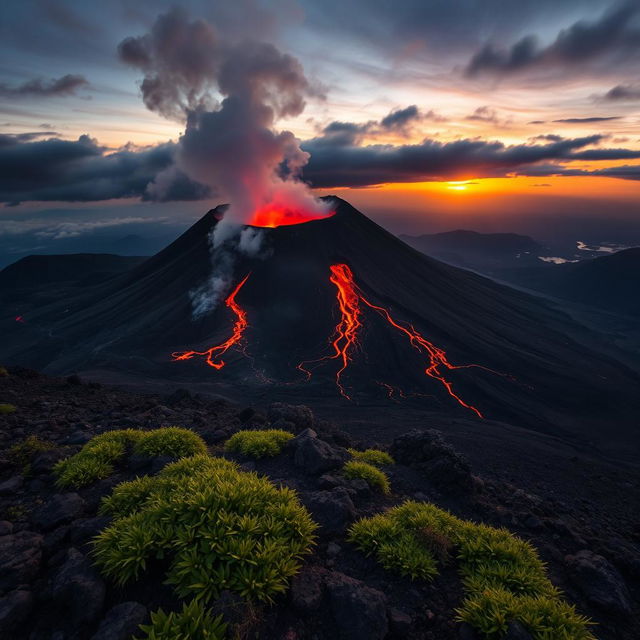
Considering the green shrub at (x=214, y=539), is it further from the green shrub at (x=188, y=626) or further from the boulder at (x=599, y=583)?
the boulder at (x=599, y=583)

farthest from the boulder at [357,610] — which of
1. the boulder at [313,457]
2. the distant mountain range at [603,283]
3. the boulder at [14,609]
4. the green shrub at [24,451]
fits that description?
the distant mountain range at [603,283]

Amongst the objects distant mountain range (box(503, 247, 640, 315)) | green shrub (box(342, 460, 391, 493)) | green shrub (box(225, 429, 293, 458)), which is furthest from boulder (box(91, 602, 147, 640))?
distant mountain range (box(503, 247, 640, 315))

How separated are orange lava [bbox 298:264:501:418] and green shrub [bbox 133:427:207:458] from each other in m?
34.1

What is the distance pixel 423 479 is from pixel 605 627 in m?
5.19

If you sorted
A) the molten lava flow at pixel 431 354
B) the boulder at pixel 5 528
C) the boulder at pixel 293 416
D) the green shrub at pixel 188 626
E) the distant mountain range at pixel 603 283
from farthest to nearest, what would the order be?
1. the distant mountain range at pixel 603 283
2. the molten lava flow at pixel 431 354
3. the boulder at pixel 293 416
4. the boulder at pixel 5 528
5. the green shrub at pixel 188 626

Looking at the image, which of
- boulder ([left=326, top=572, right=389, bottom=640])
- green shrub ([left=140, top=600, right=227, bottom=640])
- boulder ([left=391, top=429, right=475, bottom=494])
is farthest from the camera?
boulder ([left=391, top=429, right=475, bottom=494])

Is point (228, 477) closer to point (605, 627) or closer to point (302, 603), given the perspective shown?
point (302, 603)

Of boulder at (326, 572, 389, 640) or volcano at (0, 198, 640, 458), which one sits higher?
boulder at (326, 572, 389, 640)

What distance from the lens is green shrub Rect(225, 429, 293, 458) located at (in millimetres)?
8977

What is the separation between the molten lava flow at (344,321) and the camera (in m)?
48.8

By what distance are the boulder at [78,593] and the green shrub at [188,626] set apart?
3.14ft

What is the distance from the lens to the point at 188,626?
3.72 metres

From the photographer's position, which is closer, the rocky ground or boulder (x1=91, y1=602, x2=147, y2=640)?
boulder (x1=91, y1=602, x2=147, y2=640)

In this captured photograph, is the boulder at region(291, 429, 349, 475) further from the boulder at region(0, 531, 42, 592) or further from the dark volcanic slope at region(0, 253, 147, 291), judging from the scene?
the dark volcanic slope at region(0, 253, 147, 291)
